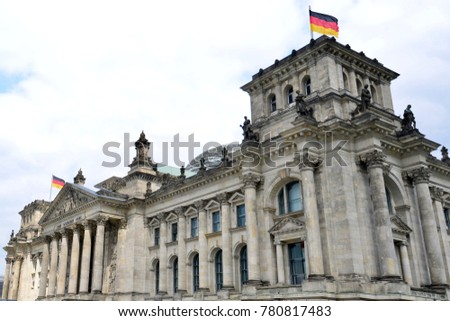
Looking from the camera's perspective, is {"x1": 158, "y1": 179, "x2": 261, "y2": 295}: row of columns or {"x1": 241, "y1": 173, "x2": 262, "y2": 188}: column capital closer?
{"x1": 158, "y1": 179, "x2": 261, "y2": 295}: row of columns

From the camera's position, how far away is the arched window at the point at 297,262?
29312 millimetres

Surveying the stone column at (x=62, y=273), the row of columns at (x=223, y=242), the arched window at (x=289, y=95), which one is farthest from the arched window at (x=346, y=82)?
the stone column at (x=62, y=273)

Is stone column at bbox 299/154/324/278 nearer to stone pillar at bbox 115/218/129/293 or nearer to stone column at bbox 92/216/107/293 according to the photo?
stone pillar at bbox 115/218/129/293

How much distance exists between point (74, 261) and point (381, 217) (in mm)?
30931

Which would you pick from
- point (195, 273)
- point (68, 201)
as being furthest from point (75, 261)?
point (195, 273)

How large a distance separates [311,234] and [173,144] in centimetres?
1621

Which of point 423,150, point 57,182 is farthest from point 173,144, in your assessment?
point 57,182

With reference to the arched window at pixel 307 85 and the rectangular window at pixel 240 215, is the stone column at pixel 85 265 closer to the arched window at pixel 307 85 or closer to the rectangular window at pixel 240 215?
the rectangular window at pixel 240 215

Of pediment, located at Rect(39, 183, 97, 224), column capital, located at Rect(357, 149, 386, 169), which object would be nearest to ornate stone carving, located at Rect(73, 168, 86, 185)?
pediment, located at Rect(39, 183, 97, 224)

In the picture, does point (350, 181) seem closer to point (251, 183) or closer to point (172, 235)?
point (251, 183)

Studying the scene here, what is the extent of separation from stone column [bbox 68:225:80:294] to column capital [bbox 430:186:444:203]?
3281cm

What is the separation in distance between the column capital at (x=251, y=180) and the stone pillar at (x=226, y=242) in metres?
4.35

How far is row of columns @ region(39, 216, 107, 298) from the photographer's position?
43.1 metres

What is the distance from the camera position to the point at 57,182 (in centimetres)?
5816
